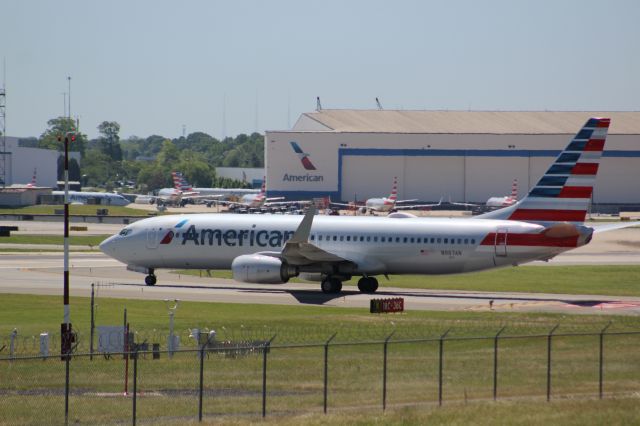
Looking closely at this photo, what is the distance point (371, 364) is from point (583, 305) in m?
21.7

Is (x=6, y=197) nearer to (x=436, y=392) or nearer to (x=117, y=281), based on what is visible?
(x=117, y=281)

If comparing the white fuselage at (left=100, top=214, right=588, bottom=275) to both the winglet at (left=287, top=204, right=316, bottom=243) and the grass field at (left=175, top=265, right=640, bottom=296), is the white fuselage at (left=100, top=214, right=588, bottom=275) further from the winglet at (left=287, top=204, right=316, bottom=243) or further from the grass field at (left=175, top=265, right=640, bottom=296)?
the grass field at (left=175, top=265, right=640, bottom=296)

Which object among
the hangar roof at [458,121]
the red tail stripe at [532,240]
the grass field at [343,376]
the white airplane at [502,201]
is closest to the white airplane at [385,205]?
the white airplane at [502,201]

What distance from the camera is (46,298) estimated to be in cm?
5041

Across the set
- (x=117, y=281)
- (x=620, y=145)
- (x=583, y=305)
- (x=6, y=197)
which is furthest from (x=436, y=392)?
(x=620, y=145)

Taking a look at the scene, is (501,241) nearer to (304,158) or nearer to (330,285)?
(330,285)

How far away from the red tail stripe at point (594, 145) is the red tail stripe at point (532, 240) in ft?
14.5

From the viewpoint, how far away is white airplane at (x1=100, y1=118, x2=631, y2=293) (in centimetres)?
5312

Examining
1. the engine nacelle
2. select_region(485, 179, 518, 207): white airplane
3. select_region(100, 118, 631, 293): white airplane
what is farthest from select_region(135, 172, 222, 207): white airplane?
the engine nacelle

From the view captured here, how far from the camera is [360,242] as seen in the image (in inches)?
2207

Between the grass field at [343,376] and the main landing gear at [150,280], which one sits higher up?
the grass field at [343,376]

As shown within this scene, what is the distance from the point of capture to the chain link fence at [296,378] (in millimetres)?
25312

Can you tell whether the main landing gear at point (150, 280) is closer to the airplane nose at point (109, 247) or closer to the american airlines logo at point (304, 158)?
the airplane nose at point (109, 247)

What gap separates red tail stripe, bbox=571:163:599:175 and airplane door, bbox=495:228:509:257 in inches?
168
